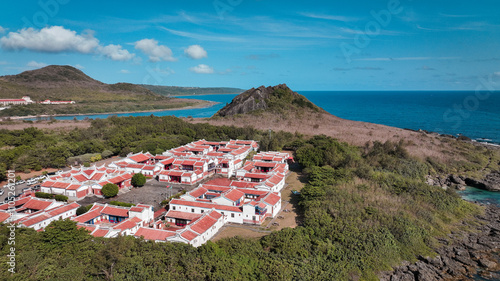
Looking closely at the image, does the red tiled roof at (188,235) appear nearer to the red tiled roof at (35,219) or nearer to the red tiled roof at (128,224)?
the red tiled roof at (128,224)

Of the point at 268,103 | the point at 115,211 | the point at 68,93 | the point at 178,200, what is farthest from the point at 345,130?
the point at 68,93

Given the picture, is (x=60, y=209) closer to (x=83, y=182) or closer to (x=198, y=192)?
(x=83, y=182)

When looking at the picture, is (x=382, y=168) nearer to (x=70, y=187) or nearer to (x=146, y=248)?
(x=146, y=248)

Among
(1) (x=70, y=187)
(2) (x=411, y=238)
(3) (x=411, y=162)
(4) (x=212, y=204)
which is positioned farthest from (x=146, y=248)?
(3) (x=411, y=162)

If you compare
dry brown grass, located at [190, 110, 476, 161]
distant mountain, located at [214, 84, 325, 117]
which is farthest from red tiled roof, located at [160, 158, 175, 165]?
distant mountain, located at [214, 84, 325, 117]

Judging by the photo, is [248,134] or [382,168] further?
[248,134]
